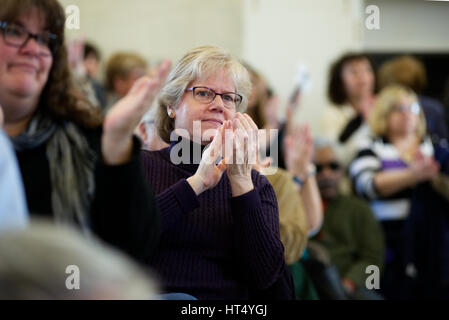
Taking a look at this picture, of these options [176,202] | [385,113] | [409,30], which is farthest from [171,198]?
[409,30]

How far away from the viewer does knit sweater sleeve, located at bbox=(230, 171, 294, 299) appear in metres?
0.97

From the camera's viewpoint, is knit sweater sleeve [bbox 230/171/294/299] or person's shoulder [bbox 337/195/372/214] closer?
knit sweater sleeve [bbox 230/171/294/299]

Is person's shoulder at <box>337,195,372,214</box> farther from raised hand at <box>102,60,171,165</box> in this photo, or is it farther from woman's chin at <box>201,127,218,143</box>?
raised hand at <box>102,60,171,165</box>

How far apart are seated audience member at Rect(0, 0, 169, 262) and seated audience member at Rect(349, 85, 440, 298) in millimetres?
1245

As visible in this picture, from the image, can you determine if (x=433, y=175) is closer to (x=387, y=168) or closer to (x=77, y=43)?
(x=387, y=168)

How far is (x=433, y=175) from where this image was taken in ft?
6.61

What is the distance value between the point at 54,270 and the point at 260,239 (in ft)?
1.80

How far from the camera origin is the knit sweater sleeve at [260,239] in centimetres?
97

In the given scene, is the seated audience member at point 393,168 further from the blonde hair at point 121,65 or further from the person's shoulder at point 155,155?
the person's shoulder at point 155,155

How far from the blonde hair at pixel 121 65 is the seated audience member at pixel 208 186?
49.2 inches

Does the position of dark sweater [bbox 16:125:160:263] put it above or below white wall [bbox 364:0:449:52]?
below

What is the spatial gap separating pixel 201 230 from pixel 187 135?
0.55ft

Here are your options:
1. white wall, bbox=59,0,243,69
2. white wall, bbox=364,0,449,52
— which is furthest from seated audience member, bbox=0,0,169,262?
white wall, bbox=364,0,449,52

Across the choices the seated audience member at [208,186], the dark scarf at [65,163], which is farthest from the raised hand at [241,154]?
the dark scarf at [65,163]
